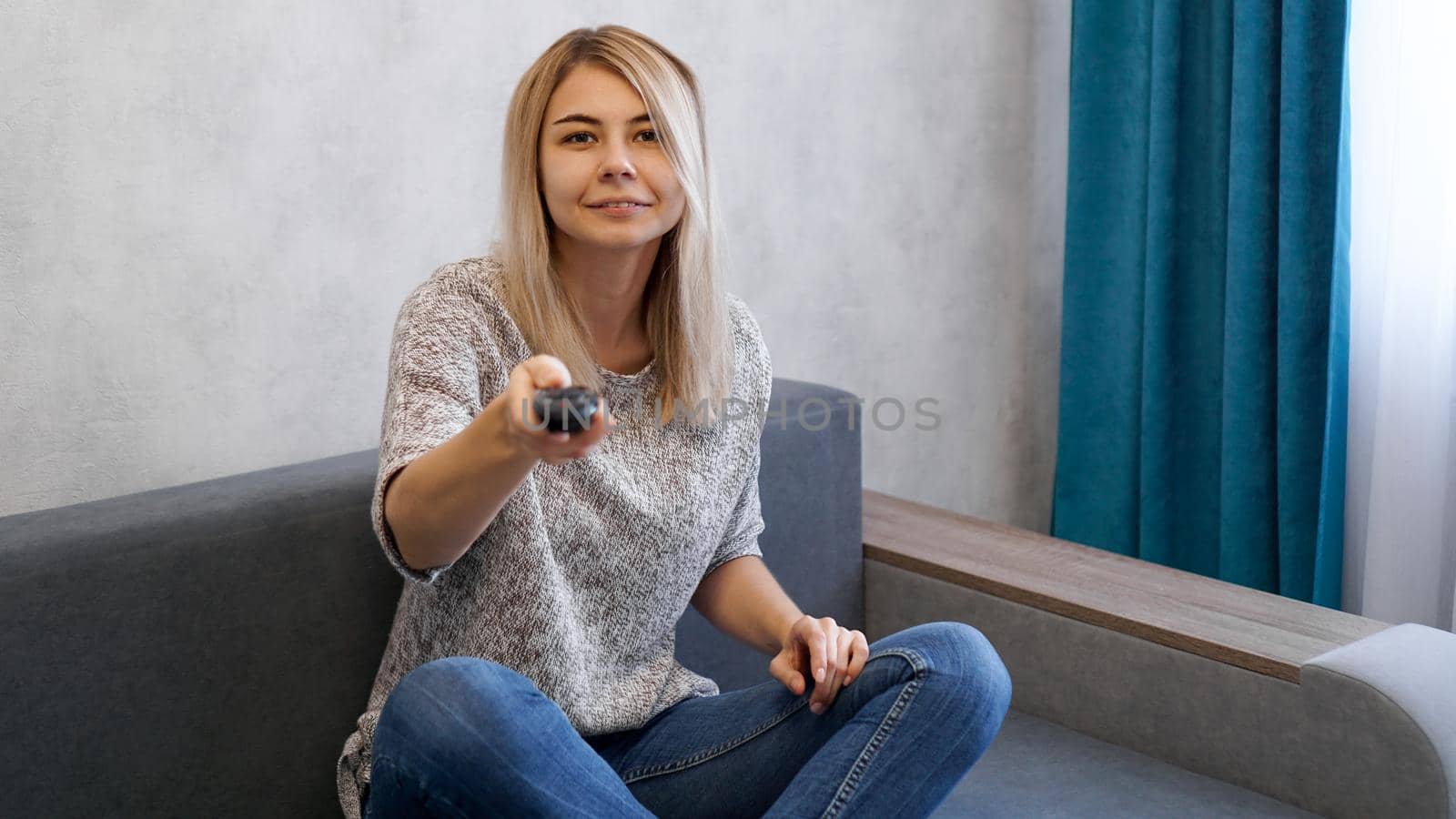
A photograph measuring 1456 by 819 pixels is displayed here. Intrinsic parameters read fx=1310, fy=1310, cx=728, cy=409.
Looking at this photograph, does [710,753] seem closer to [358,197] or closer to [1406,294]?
[358,197]

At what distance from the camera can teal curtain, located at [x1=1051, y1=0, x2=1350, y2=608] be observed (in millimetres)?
2049

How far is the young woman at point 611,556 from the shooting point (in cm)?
106

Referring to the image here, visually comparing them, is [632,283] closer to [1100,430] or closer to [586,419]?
[586,419]

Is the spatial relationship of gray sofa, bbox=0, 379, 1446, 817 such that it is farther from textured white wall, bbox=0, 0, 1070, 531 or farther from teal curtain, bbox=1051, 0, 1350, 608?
teal curtain, bbox=1051, 0, 1350, 608

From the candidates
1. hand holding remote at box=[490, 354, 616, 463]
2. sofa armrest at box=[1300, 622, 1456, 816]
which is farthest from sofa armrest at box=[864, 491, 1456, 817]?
hand holding remote at box=[490, 354, 616, 463]

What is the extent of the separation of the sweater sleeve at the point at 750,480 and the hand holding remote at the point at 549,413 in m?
0.50

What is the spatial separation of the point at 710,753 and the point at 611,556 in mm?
216

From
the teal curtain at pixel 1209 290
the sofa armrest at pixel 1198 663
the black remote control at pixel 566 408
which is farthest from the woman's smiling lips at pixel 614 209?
the teal curtain at pixel 1209 290

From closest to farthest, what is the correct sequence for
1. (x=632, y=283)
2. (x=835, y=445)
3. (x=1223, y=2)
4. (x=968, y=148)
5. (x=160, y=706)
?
(x=160, y=706) < (x=632, y=283) < (x=835, y=445) < (x=1223, y=2) < (x=968, y=148)

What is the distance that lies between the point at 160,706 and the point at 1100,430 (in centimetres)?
174

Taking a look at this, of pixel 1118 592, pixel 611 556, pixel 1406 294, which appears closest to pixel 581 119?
pixel 611 556

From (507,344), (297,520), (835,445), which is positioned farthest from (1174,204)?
(297,520)

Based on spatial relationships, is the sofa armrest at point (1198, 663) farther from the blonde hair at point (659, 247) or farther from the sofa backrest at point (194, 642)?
the sofa backrest at point (194, 642)

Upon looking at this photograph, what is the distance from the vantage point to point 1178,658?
1.56 meters
